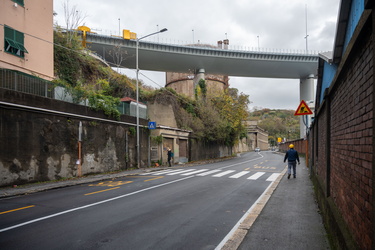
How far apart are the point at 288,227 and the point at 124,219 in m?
3.78

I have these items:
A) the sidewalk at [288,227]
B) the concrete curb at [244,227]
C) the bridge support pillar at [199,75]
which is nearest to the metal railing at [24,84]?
the concrete curb at [244,227]

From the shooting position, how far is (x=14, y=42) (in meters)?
16.6

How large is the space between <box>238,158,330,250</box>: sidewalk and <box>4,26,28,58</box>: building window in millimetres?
16550

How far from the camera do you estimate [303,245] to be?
5.07 meters

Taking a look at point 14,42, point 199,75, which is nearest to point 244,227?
point 14,42

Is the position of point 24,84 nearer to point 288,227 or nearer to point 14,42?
point 14,42

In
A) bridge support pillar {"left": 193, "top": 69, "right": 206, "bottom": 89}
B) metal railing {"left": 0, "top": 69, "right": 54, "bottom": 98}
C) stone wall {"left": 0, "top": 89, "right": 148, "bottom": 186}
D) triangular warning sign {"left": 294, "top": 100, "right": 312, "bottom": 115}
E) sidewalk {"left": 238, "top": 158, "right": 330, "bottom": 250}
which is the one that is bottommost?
sidewalk {"left": 238, "top": 158, "right": 330, "bottom": 250}

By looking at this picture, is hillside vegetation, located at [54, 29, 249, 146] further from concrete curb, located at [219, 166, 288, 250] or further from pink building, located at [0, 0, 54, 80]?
concrete curb, located at [219, 166, 288, 250]

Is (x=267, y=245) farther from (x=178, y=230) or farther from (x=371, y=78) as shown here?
(x=371, y=78)

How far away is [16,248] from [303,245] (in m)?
5.08

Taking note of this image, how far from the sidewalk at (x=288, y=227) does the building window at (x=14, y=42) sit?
16550mm

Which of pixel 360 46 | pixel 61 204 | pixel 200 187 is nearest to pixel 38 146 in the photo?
pixel 61 204

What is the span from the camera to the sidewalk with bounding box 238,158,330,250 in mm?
5105

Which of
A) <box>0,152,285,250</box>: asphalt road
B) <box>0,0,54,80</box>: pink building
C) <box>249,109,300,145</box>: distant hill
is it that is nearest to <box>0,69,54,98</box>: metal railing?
<box>0,0,54,80</box>: pink building
